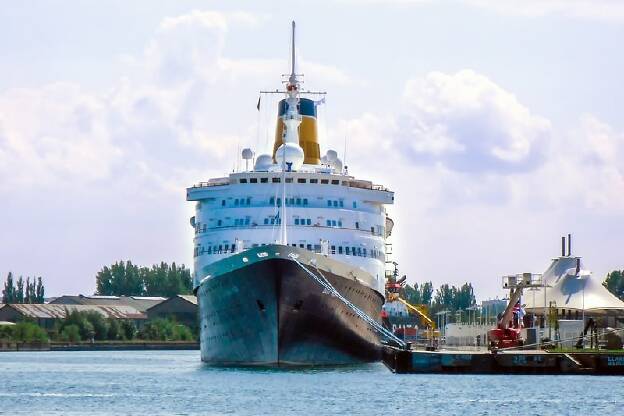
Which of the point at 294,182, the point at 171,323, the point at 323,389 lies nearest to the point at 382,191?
the point at 294,182

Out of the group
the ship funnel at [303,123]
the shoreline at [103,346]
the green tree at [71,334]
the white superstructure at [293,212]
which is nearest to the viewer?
the white superstructure at [293,212]

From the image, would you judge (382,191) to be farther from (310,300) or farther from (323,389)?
(323,389)

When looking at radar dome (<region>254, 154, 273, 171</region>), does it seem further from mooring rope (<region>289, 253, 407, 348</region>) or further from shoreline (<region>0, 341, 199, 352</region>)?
shoreline (<region>0, 341, 199, 352</region>)

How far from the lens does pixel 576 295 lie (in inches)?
4230

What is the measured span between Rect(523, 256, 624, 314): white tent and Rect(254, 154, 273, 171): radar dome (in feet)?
78.8

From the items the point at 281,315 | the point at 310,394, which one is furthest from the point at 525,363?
the point at 310,394

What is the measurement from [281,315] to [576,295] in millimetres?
37096

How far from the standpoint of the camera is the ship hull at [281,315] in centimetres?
7594

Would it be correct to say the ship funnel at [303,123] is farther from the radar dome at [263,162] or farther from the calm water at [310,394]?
the calm water at [310,394]

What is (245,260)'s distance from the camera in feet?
252

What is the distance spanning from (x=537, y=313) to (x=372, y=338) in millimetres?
27534

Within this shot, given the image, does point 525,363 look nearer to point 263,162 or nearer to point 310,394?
point 310,394

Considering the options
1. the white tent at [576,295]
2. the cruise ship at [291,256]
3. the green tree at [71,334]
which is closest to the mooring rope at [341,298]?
the cruise ship at [291,256]

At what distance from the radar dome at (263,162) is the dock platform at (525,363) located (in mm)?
17028
